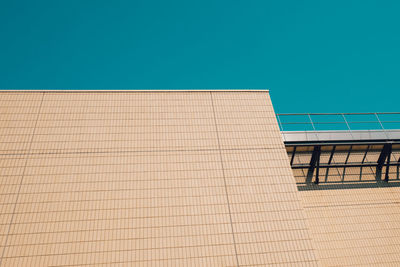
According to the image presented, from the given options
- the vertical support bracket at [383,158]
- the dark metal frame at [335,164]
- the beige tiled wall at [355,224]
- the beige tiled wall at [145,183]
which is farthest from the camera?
the vertical support bracket at [383,158]

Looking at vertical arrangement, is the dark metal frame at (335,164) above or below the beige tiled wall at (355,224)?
above

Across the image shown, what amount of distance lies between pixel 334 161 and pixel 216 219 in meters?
7.63

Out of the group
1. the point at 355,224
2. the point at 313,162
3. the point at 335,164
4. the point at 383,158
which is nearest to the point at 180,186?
the point at 313,162

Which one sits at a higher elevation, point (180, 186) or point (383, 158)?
point (383, 158)

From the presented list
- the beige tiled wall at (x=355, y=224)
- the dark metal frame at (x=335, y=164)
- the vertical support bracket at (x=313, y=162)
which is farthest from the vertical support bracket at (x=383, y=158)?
the vertical support bracket at (x=313, y=162)

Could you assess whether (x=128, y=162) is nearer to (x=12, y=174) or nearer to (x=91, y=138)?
(x=91, y=138)

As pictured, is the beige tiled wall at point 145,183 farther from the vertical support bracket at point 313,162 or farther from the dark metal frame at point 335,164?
the vertical support bracket at point 313,162

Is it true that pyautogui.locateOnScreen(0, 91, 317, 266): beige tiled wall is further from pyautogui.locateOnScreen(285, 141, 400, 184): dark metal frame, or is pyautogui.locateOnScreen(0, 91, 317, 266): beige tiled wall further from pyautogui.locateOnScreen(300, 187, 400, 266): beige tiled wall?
pyautogui.locateOnScreen(285, 141, 400, 184): dark metal frame

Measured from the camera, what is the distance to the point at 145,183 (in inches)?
368

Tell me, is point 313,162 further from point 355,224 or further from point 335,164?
point 355,224

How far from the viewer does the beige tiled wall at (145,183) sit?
8117 mm

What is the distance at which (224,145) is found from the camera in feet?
34.4

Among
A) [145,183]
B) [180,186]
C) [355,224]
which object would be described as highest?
[145,183]

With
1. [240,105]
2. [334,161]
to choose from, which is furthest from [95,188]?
[334,161]
